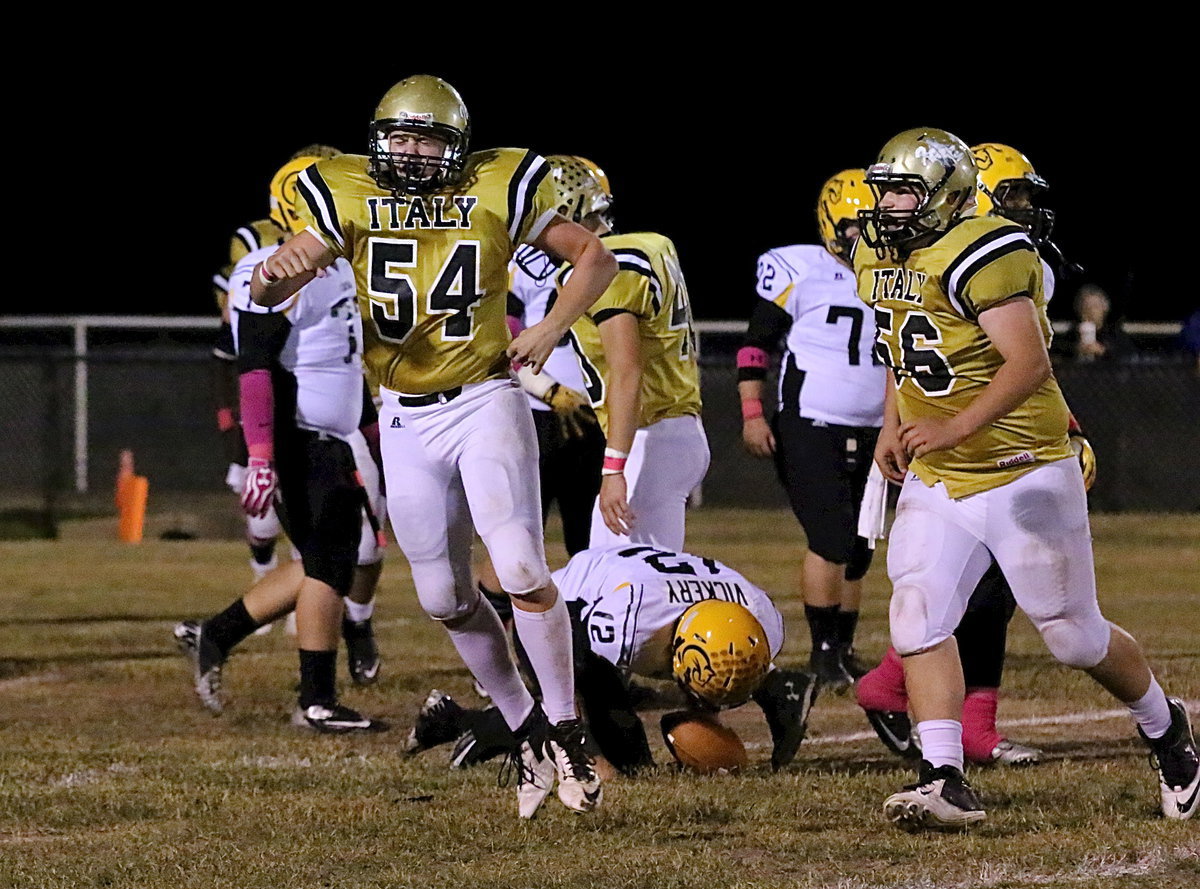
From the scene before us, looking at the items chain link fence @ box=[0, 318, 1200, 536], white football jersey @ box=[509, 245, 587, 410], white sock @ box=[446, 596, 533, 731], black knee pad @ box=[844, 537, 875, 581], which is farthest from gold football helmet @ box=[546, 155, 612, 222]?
chain link fence @ box=[0, 318, 1200, 536]

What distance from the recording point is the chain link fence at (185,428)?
47.0ft

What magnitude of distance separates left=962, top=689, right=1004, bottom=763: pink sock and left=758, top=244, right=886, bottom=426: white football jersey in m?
1.66

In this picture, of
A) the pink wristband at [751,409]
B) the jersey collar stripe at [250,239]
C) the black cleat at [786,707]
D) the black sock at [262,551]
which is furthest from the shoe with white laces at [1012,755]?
the black sock at [262,551]

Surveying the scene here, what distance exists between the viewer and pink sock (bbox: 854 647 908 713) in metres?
5.23

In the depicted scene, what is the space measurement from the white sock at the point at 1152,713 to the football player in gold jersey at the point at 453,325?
126 cm

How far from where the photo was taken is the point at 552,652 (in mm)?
4707

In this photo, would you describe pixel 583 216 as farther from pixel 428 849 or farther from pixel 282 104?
pixel 282 104

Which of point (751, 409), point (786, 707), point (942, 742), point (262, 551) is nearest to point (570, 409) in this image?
point (751, 409)

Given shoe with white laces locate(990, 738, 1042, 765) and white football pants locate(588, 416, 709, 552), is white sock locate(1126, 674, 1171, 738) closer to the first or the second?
shoe with white laces locate(990, 738, 1042, 765)

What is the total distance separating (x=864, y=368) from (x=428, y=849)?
3073 mm

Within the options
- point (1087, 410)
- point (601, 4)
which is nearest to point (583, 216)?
point (1087, 410)

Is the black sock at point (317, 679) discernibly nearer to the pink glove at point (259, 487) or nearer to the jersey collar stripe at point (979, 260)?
the pink glove at point (259, 487)

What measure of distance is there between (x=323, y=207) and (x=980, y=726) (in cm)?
218

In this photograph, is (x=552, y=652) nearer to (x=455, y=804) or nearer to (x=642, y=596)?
(x=455, y=804)
